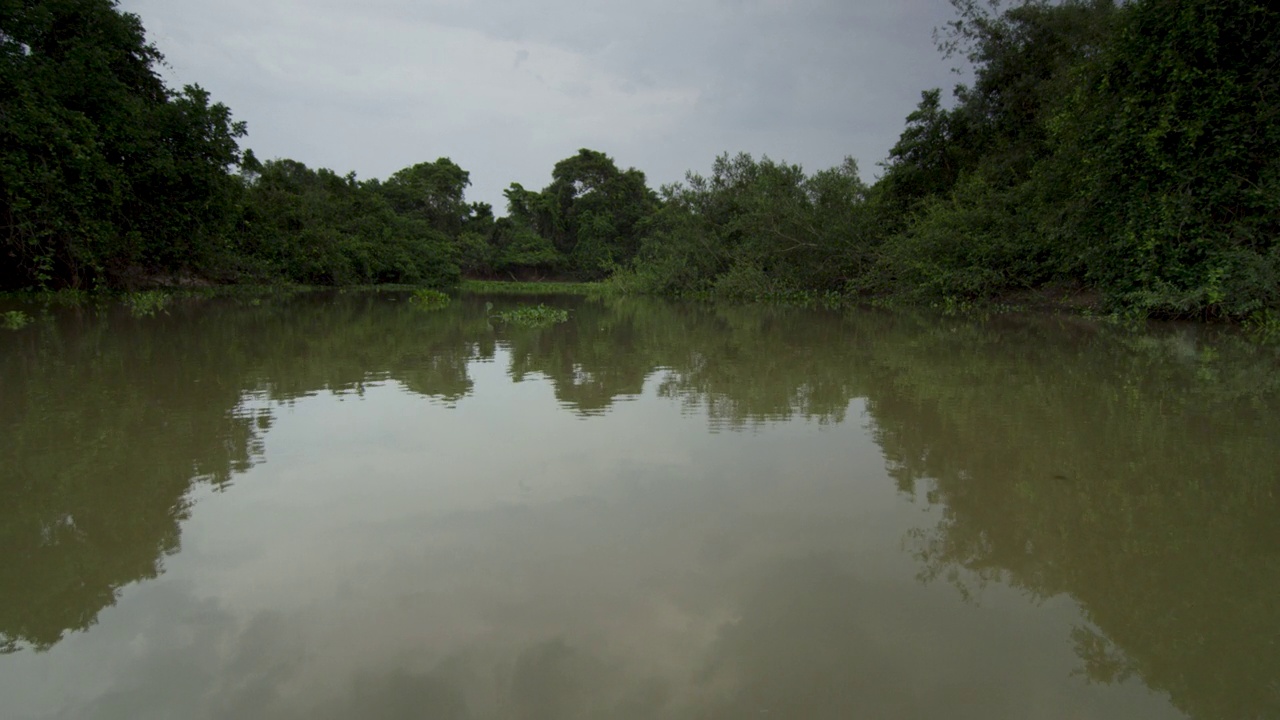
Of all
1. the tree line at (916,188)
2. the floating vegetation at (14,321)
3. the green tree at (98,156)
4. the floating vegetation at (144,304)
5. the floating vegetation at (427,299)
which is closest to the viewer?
the floating vegetation at (14,321)

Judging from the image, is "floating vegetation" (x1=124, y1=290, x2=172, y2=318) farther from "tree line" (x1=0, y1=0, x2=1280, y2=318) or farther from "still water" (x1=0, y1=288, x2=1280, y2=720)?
"still water" (x1=0, y1=288, x2=1280, y2=720)

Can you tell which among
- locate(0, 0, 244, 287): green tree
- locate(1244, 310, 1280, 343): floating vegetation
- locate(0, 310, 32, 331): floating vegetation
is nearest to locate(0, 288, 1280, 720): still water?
locate(0, 310, 32, 331): floating vegetation

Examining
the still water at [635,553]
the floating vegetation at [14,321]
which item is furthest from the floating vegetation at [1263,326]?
the floating vegetation at [14,321]

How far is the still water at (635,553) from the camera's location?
1.47m

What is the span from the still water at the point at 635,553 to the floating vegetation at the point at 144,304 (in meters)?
7.20

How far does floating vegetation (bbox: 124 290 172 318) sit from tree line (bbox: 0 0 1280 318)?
85 cm

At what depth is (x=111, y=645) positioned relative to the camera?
1623 mm

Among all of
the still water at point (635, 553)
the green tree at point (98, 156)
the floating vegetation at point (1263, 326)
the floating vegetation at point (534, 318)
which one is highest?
the green tree at point (98, 156)

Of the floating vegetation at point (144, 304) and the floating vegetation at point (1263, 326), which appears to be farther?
the floating vegetation at point (144, 304)

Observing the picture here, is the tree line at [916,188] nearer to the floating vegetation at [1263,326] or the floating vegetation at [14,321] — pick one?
the floating vegetation at [1263,326]

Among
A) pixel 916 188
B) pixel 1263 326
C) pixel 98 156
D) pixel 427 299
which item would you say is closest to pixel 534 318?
pixel 427 299

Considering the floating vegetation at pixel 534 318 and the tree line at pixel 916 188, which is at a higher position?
the tree line at pixel 916 188

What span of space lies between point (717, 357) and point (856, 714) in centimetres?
557

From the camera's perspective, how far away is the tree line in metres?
10.0
